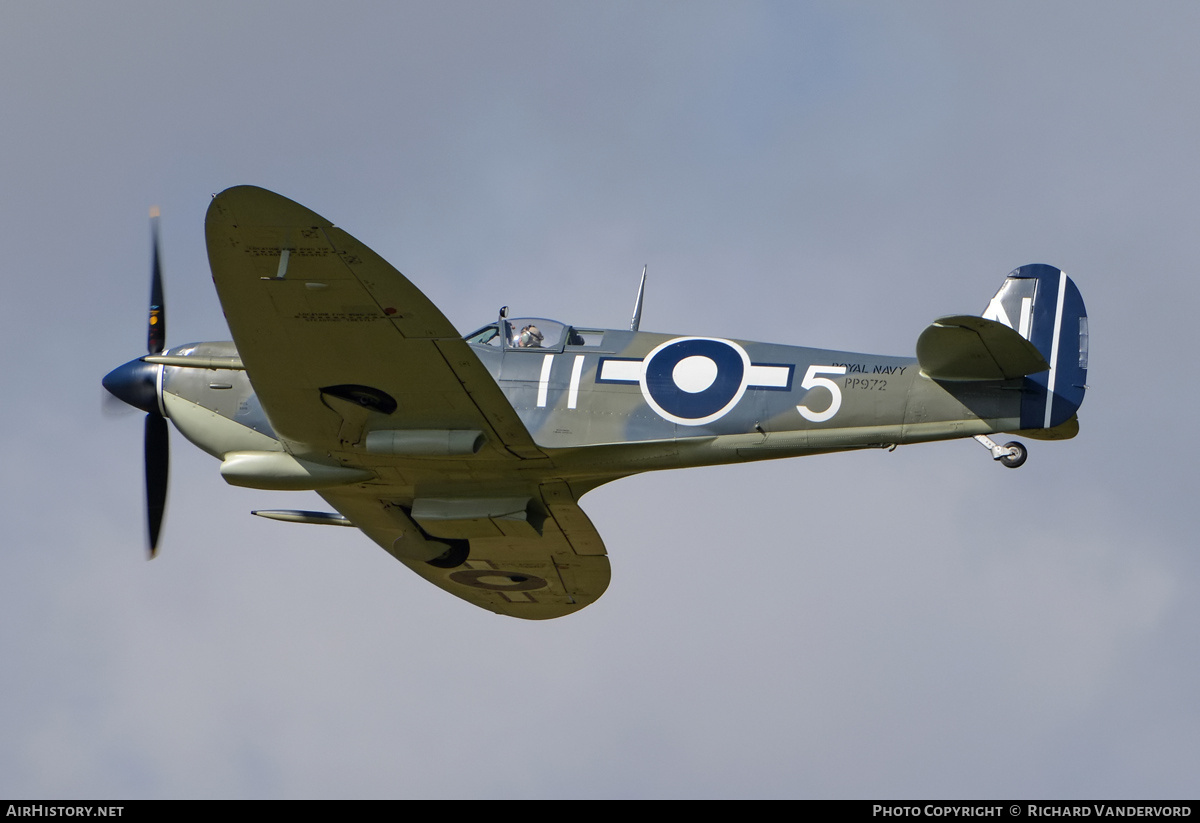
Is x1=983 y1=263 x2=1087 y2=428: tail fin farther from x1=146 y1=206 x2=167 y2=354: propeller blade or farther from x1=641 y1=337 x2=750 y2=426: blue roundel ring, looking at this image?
x1=146 y1=206 x2=167 y2=354: propeller blade

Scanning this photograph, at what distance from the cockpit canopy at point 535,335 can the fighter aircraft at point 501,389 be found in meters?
0.01

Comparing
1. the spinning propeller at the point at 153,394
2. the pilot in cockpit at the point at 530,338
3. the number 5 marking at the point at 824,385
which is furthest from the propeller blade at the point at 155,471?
the number 5 marking at the point at 824,385

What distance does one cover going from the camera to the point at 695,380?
1255 cm

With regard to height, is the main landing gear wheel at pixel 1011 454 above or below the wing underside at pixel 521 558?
above

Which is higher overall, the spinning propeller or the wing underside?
the spinning propeller

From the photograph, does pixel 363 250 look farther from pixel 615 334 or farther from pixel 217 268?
pixel 615 334

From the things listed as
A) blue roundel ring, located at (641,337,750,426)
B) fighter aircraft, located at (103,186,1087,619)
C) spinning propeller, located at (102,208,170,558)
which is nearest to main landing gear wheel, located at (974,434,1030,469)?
fighter aircraft, located at (103,186,1087,619)

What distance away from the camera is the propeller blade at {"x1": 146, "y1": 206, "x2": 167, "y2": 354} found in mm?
14703

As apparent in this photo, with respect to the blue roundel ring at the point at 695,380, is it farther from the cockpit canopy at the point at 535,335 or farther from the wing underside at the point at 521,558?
the wing underside at the point at 521,558

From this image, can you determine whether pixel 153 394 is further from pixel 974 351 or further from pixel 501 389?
pixel 974 351

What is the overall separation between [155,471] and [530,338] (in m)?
4.18

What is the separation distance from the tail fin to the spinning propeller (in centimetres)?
760

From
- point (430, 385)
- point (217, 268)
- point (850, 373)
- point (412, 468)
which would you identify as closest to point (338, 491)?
point (412, 468)

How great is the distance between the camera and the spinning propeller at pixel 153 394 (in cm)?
1393
